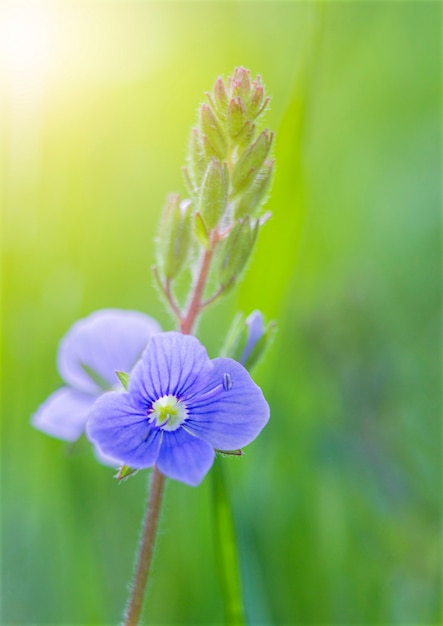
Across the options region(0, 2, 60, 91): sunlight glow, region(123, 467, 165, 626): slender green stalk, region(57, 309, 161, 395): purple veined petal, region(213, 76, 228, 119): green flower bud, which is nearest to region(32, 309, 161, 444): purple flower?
region(57, 309, 161, 395): purple veined petal

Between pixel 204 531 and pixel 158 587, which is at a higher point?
pixel 204 531

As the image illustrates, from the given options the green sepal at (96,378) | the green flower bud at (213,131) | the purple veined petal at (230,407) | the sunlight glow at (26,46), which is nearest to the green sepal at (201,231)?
the green flower bud at (213,131)

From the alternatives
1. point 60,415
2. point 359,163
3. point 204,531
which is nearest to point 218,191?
point 60,415

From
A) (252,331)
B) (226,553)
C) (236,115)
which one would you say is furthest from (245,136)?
(226,553)

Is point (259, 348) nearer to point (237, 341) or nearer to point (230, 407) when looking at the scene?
point (237, 341)

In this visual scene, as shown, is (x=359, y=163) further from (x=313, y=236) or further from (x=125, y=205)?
(x=125, y=205)

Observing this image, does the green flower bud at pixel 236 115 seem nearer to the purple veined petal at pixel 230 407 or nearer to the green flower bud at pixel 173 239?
the green flower bud at pixel 173 239
